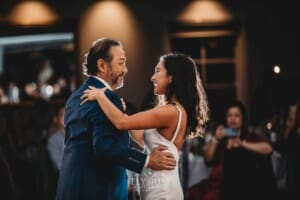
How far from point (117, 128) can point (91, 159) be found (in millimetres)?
246

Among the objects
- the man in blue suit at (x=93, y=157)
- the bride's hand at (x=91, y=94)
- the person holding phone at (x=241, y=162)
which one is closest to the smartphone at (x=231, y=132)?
the person holding phone at (x=241, y=162)

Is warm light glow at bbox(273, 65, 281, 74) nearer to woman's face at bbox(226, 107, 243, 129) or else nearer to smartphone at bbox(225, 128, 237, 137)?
woman's face at bbox(226, 107, 243, 129)

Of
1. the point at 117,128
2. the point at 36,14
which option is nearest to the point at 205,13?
the point at 36,14

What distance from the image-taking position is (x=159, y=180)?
491 cm

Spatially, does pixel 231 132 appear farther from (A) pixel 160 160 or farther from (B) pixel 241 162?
(A) pixel 160 160

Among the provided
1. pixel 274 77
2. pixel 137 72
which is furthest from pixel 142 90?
pixel 274 77

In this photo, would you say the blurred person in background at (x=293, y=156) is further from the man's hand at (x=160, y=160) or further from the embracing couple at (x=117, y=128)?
the man's hand at (x=160, y=160)

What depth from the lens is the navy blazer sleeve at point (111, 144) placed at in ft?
15.1

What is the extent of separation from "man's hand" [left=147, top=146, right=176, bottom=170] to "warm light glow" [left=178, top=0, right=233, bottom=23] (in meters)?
6.11

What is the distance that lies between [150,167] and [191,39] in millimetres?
6381

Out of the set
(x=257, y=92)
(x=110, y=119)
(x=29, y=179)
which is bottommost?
(x=29, y=179)

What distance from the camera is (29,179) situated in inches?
363

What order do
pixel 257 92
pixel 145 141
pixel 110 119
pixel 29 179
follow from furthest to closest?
pixel 257 92
pixel 29 179
pixel 145 141
pixel 110 119

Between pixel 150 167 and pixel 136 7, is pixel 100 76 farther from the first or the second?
pixel 136 7
